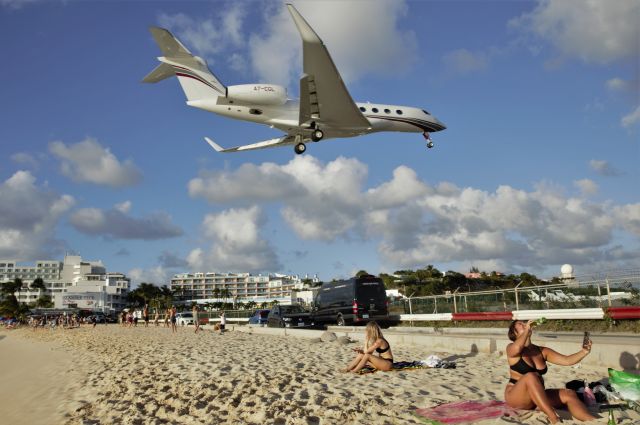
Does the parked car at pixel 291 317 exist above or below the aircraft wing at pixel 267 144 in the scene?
below

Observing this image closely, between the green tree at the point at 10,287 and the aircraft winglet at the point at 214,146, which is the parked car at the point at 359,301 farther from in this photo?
the green tree at the point at 10,287

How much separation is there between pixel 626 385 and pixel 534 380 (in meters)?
0.86

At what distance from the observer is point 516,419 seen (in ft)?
17.5

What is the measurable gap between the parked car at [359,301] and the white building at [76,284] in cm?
11802

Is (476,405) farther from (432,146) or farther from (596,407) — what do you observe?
(432,146)

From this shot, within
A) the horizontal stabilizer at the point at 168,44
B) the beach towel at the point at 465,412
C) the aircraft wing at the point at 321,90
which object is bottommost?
the beach towel at the point at 465,412

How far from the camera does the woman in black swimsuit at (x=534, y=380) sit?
518 cm

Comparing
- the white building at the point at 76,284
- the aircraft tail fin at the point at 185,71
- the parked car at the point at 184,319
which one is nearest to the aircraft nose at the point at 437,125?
the aircraft tail fin at the point at 185,71

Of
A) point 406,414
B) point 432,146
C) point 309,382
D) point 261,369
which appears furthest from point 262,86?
point 406,414

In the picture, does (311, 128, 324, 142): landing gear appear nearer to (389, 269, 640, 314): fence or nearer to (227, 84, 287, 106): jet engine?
(227, 84, 287, 106): jet engine

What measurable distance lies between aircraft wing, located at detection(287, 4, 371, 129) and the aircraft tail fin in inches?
193

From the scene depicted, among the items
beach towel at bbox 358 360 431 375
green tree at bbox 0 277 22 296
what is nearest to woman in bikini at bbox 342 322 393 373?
beach towel at bbox 358 360 431 375

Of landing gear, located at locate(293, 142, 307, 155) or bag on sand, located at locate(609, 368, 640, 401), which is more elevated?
landing gear, located at locate(293, 142, 307, 155)

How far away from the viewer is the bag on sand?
4961 millimetres
